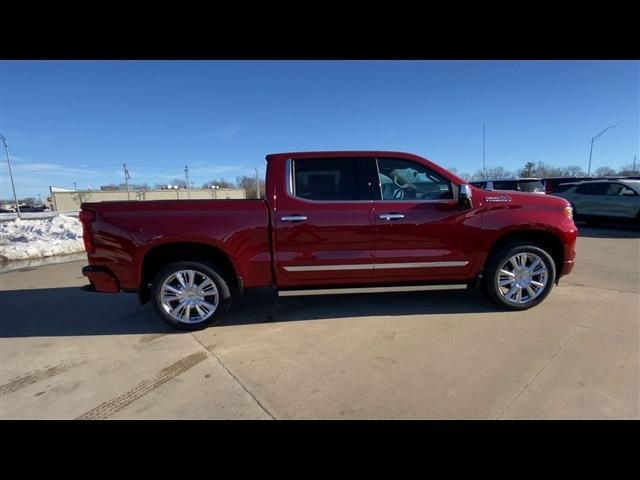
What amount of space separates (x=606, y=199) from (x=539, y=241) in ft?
33.3

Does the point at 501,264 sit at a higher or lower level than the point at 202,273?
lower

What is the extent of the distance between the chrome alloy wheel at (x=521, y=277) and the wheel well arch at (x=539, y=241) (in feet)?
0.64

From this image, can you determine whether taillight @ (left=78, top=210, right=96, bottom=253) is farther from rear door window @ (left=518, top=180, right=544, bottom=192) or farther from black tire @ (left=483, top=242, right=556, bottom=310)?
rear door window @ (left=518, top=180, right=544, bottom=192)

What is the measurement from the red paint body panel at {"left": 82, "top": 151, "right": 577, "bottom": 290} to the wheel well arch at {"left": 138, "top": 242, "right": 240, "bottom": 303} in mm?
111

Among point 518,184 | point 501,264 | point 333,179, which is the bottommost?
point 501,264

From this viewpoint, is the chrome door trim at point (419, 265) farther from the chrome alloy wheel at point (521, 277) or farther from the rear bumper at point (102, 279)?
the rear bumper at point (102, 279)

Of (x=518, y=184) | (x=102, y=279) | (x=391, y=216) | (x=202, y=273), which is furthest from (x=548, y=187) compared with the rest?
(x=102, y=279)

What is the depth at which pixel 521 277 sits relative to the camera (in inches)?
149

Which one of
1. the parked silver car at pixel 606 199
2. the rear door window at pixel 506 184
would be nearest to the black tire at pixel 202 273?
the parked silver car at pixel 606 199

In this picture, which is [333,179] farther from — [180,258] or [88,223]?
[88,223]

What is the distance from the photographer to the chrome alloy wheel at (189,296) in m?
3.49

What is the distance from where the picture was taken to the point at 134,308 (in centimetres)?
439
